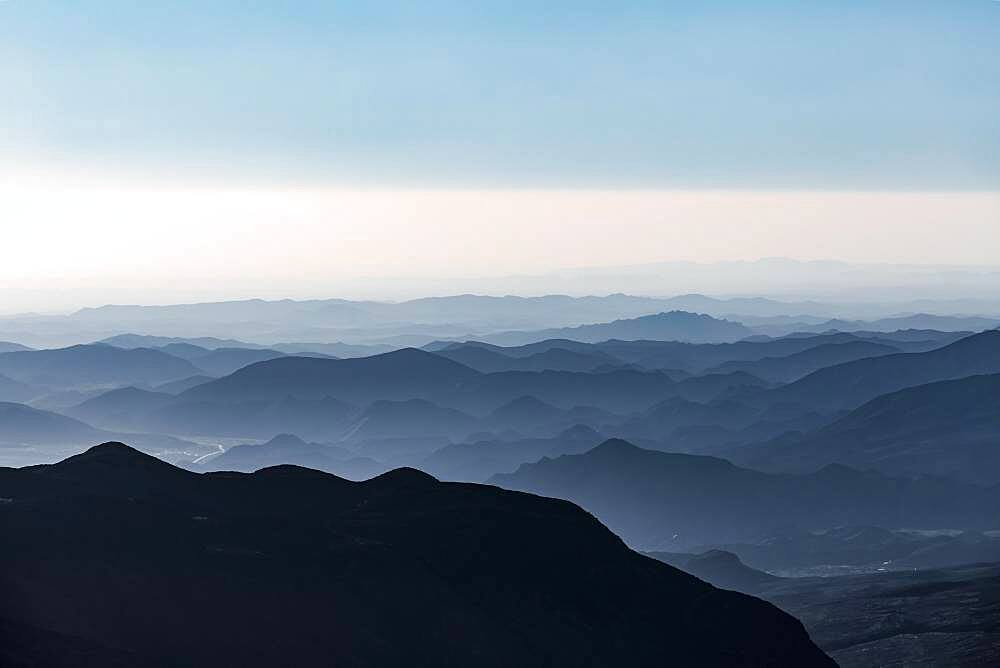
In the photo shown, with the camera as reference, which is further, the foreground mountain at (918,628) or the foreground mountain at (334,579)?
the foreground mountain at (918,628)

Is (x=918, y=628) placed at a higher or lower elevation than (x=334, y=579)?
lower

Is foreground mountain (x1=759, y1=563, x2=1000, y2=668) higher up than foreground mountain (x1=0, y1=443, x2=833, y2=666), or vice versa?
foreground mountain (x1=0, y1=443, x2=833, y2=666)

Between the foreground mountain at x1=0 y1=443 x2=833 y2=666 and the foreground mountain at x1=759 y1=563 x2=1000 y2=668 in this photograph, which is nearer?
the foreground mountain at x1=0 y1=443 x2=833 y2=666

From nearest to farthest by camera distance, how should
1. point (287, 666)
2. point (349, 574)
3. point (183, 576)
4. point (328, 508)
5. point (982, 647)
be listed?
point (287, 666) < point (183, 576) < point (349, 574) < point (328, 508) < point (982, 647)

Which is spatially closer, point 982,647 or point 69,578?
point 69,578

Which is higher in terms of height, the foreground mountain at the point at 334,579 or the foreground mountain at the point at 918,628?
the foreground mountain at the point at 334,579

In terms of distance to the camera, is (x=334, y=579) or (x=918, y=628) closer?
(x=334, y=579)

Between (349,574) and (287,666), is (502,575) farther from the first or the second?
(287,666)

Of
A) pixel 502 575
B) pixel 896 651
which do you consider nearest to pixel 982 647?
pixel 896 651
